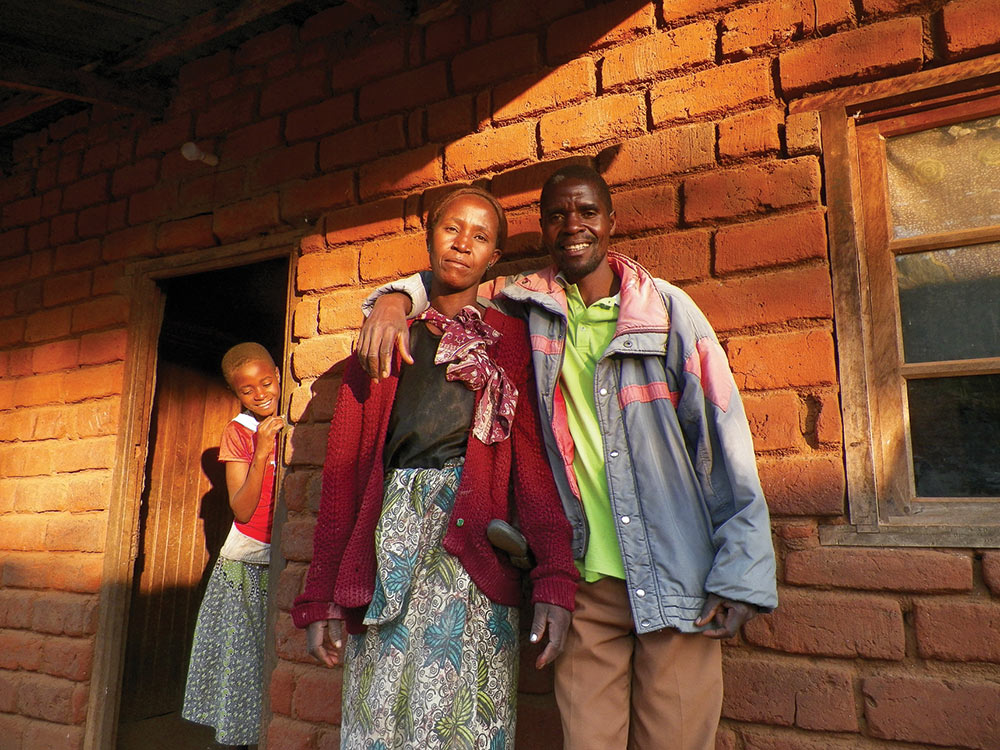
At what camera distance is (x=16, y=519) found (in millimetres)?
3287

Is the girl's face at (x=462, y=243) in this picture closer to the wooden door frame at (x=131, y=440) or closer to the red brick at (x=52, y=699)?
the wooden door frame at (x=131, y=440)

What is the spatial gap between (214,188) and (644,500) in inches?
86.4

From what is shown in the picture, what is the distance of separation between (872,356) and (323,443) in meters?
1.67

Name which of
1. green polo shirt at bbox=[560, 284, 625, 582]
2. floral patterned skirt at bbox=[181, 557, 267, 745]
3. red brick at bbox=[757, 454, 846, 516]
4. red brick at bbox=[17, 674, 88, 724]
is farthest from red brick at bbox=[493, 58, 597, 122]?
red brick at bbox=[17, 674, 88, 724]

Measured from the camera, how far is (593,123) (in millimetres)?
2293

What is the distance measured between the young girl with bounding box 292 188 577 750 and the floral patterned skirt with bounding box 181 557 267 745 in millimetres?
1202

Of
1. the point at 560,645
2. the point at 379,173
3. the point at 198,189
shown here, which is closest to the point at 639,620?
the point at 560,645

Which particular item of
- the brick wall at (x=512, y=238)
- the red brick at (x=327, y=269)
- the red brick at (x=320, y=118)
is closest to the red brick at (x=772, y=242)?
the brick wall at (x=512, y=238)

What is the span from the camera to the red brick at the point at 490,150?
2400 millimetres

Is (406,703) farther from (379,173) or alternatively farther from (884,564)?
(379,173)

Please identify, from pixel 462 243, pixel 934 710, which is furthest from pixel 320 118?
pixel 934 710

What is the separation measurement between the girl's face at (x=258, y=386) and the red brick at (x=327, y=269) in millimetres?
608

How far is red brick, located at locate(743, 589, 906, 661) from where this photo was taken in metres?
1.74

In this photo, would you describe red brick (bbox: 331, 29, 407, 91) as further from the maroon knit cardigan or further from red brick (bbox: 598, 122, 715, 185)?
the maroon knit cardigan
